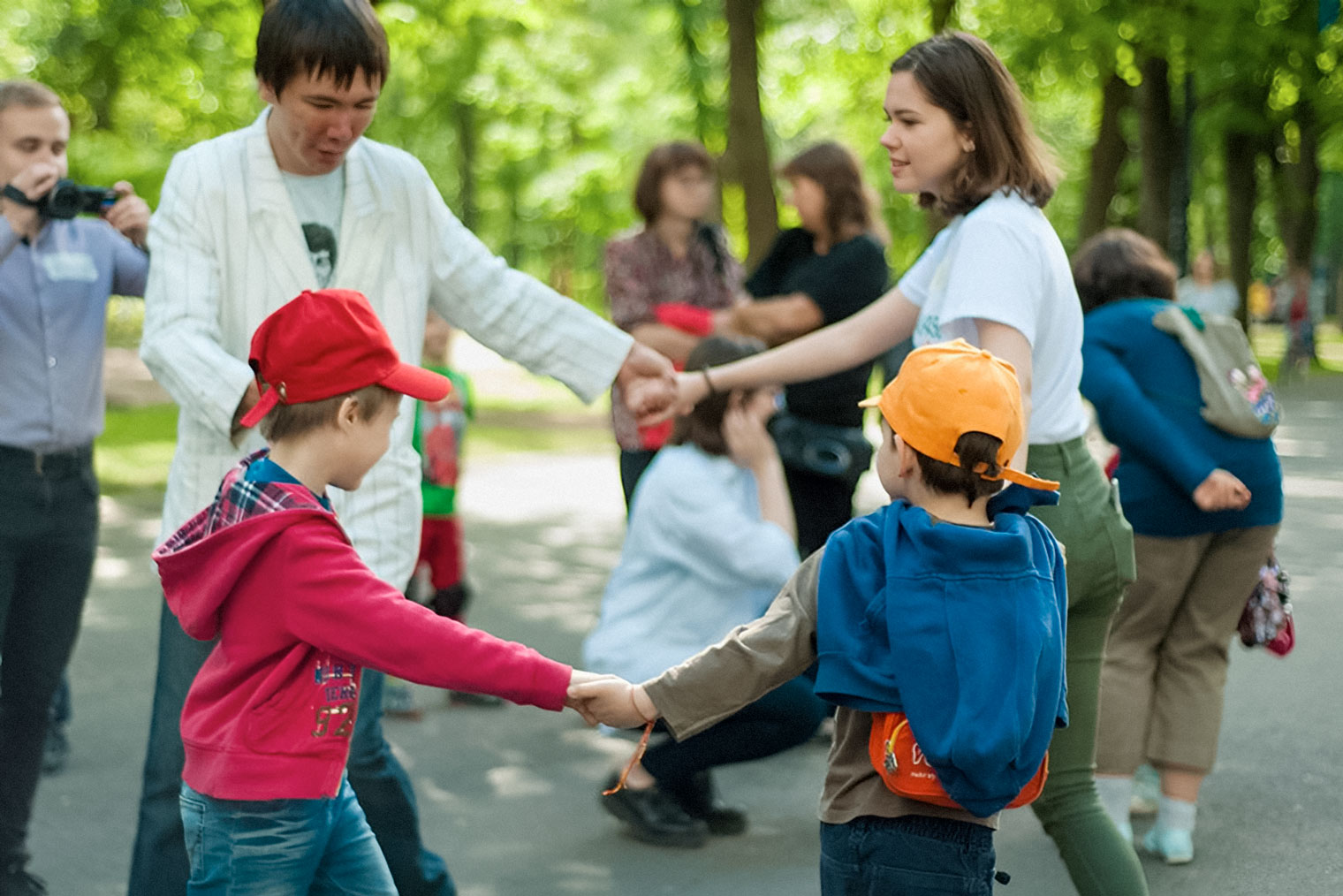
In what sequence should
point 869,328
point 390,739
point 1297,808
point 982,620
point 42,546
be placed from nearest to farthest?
point 982,620 < point 869,328 < point 42,546 < point 1297,808 < point 390,739

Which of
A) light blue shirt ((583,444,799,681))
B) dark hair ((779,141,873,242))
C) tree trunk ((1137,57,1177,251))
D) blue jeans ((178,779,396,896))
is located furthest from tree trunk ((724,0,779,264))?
blue jeans ((178,779,396,896))

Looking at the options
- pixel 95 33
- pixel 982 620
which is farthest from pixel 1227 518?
pixel 95 33

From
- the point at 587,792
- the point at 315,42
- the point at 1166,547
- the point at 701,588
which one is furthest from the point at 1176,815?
the point at 315,42

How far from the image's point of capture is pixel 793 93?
27.2 metres

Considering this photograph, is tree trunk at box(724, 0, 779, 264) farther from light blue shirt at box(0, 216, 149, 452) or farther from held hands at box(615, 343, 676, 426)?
held hands at box(615, 343, 676, 426)

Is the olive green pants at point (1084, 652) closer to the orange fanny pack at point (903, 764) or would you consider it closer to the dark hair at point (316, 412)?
the orange fanny pack at point (903, 764)

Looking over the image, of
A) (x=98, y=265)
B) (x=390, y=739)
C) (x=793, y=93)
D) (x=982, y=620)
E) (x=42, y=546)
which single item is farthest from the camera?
(x=793, y=93)

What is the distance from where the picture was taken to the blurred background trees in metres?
17.1

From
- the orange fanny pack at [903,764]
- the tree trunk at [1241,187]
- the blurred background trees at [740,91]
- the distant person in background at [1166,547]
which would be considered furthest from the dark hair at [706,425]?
the tree trunk at [1241,187]

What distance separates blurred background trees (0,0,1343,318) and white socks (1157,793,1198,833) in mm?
8583

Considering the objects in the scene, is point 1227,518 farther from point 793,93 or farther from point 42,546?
point 793,93

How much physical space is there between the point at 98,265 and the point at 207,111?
80.7ft

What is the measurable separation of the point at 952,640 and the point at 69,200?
278cm

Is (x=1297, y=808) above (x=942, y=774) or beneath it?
beneath
